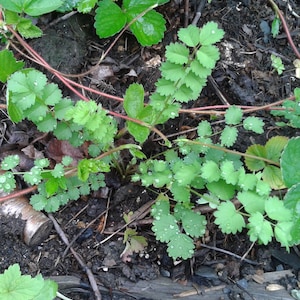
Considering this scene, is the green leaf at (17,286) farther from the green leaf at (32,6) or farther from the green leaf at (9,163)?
the green leaf at (32,6)

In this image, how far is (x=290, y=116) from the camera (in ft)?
5.42

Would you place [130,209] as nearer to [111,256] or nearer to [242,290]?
[111,256]

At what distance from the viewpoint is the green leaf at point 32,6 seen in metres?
1.65

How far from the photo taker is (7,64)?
1.63 m

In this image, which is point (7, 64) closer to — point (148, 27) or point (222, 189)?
point (148, 27)

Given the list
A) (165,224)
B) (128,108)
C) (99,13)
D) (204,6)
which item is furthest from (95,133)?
(204,6)

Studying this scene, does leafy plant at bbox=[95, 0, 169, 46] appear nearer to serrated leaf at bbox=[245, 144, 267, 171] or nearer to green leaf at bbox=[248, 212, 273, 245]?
serrated leaf at bbox=[245, 144, 267, 171]

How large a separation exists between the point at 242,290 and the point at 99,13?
119 cm

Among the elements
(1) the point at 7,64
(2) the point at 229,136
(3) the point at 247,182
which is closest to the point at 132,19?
(1) the point at 7,64

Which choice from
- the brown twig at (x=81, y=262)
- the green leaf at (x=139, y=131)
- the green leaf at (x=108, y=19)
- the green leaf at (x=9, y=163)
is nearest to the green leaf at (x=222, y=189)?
the green leaf at (x=139, y=131)

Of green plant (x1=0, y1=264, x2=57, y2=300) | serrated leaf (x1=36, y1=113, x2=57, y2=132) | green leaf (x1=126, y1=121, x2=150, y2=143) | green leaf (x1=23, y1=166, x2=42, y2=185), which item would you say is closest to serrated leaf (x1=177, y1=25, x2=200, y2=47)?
green leaf (x1=126, y1=121, x2=150, y2=143)

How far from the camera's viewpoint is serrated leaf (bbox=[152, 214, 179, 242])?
61.3 inches

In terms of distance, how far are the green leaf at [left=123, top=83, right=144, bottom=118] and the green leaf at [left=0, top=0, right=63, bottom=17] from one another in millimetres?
455

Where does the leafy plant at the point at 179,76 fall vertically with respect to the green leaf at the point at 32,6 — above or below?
below
